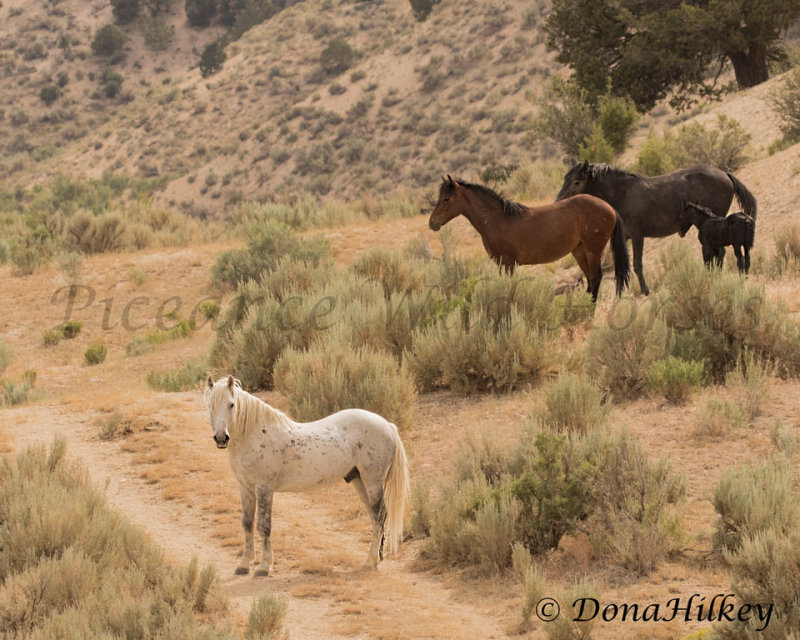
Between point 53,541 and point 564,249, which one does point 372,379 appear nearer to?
point 564,249

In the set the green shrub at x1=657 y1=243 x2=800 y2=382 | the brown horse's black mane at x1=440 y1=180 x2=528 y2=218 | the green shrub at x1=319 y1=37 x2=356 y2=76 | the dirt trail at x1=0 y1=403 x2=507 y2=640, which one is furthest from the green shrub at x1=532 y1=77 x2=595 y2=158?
the green shrub at x1=319 y1=37 x2=356 y2=76

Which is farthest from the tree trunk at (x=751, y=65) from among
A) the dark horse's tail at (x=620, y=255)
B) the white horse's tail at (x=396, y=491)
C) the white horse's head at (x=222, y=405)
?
the white horse's head at (x=222, y=405)

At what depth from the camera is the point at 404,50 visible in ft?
197

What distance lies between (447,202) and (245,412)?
7097mm

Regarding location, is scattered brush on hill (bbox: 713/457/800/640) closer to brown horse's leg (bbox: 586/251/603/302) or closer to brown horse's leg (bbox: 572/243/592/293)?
brown horse's leg (bbox: 586/251/603/302)

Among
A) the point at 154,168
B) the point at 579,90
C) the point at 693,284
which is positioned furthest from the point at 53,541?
the point at 154,168

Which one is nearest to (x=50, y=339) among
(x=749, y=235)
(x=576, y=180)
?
(x=576, y=180)

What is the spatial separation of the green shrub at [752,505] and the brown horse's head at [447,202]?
286 inches

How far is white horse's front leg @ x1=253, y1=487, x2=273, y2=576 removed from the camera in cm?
738

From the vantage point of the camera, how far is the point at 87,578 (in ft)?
21.5

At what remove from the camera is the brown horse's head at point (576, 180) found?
15117 mm

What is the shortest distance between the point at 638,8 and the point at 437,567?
2717 cm

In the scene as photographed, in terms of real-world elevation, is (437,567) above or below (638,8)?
below

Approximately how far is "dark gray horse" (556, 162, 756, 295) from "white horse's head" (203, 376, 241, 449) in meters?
9.09
